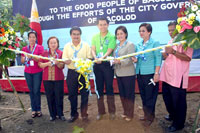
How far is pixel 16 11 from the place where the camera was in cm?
567

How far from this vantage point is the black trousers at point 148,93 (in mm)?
2961

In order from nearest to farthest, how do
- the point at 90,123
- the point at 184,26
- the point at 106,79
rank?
the point at 184,26 < the point at 106,79 < the point at 90,123

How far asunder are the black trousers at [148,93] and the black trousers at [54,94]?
4.95 feet

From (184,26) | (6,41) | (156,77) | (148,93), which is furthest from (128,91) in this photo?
(6,41)

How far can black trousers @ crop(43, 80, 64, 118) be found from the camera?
3338 mm

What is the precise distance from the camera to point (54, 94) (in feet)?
11.3

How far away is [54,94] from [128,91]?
4.73ft

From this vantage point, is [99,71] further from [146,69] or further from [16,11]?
[16,11]

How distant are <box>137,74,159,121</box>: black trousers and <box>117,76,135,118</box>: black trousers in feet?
0.52

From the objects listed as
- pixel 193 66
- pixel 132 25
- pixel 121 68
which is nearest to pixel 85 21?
pixel 132 25

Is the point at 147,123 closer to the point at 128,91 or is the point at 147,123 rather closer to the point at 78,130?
the point at 128,91

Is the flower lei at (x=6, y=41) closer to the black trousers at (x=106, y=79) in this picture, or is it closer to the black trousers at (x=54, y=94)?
the black trousers at (x=54, y=94)

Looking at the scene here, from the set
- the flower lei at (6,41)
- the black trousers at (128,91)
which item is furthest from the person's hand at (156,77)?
the flower lei at (6,41)

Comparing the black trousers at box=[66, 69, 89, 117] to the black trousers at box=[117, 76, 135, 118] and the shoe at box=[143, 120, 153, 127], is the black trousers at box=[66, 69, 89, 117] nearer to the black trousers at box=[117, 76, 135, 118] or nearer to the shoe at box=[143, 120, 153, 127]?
the black trousers at box=[117, 76, 135, 118]
